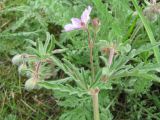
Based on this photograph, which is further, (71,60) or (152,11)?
(71,60)

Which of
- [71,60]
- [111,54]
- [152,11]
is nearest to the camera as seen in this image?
[111,54]

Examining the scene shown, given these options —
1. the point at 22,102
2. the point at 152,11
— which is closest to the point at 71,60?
the point at 22,102

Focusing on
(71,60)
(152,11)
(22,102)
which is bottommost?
(22,102)

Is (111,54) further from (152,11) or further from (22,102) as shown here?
(22,102)

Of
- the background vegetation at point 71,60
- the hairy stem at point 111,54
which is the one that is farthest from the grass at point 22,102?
the hairy stem at point 111,54

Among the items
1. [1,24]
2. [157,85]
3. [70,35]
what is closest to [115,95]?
[157,85]

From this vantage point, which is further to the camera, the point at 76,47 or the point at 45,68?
the point at 76,47

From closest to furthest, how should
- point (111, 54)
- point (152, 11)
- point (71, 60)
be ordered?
point (111, 54) → point (152, 11) → point (71, 60)

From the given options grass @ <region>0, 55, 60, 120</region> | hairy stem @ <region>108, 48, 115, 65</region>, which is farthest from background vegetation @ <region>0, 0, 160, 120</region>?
hairy stem @ <region>108, 48, 115, 65</region>

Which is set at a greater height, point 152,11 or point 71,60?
point 152,11

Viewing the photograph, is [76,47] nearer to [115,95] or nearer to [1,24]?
[115,95]

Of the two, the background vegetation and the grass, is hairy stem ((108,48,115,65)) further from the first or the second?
the grass
